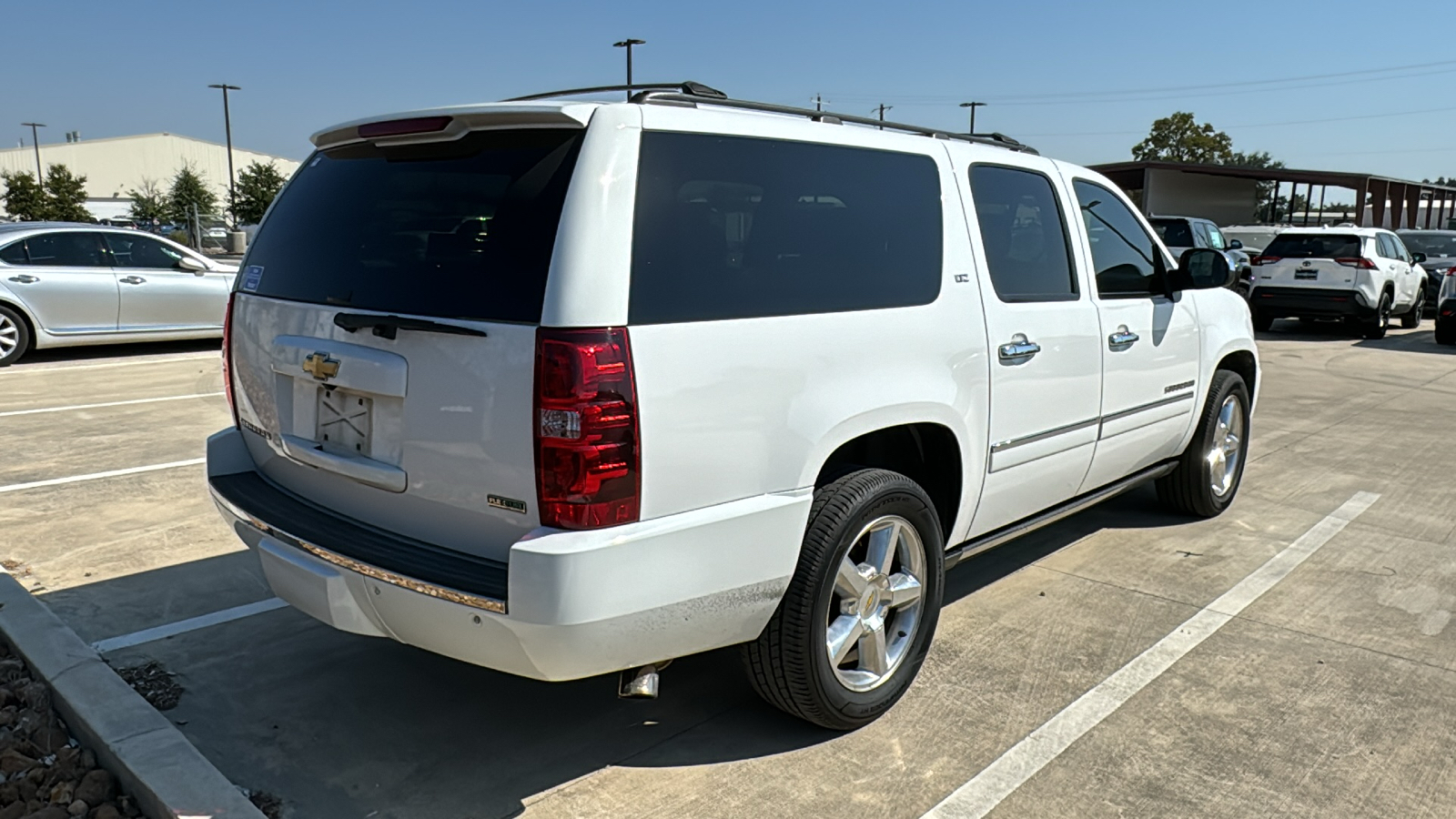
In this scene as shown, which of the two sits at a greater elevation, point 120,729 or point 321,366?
point 321,366

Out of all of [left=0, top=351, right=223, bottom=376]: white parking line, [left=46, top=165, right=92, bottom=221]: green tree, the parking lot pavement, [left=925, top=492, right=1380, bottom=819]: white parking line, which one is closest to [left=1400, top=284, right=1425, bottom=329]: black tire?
the parking lot pavement

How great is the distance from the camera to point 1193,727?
3414mm

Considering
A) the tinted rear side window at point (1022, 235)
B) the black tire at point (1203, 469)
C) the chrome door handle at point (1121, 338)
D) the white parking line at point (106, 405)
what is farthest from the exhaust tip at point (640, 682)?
the white parking line at point (106, 405)

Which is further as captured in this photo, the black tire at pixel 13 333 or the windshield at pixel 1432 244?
the windshield at pixel 1432 244

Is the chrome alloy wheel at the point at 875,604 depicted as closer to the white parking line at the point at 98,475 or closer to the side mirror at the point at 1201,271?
the side mirror at the point at 1201,271

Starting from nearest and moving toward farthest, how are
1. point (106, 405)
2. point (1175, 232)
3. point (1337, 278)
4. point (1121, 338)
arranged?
point (1121, 338), point (106, 405), point (1337, 278), point (1175, 232)

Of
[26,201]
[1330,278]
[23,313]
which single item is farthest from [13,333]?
[26,201]

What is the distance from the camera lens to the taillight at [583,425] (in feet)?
8.25

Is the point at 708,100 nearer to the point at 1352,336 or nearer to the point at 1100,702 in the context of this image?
the point at 1100,702

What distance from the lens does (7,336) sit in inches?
432

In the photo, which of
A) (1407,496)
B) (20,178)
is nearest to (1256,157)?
(20,178)

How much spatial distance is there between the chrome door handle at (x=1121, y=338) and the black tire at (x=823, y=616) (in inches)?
61.5

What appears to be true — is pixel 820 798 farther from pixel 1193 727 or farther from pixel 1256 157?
pixel 1256 157

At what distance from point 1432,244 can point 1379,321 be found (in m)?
7.19
